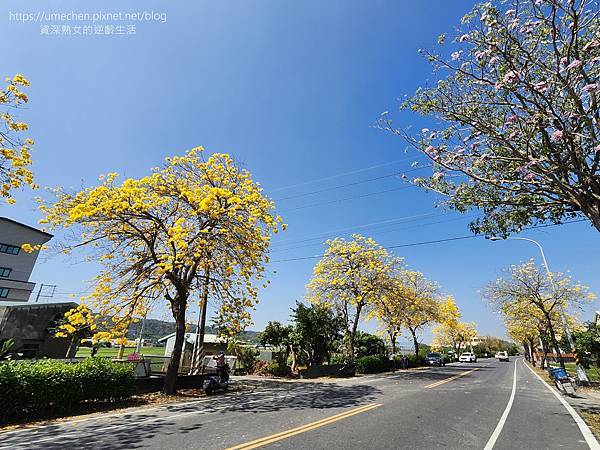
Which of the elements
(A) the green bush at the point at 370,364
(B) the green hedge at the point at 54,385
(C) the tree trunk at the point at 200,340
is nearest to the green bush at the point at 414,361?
(A) the green bush at the point at 370,364

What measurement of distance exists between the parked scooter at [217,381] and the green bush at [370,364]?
15.3 m

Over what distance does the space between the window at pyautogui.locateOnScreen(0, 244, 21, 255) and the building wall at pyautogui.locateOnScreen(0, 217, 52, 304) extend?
0.68ft

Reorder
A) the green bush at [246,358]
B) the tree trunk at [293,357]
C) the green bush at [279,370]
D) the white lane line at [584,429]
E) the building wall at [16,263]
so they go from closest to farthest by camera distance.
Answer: the white lane line at [584,429], the green bush at [279,370], the tree trunk at [293,357], the green bush at [246,358], the building wall at [16,263]

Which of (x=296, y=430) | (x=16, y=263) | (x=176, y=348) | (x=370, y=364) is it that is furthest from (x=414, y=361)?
(x=16, y=263)

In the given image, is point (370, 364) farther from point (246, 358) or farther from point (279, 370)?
point (246, 358)

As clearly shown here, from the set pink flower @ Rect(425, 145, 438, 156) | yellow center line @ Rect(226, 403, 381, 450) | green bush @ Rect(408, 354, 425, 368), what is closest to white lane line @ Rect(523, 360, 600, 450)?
yellow center line @ Rect(226, 403, 381, 450)

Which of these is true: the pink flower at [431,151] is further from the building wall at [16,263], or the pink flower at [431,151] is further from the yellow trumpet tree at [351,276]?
the building wall at [16,263]

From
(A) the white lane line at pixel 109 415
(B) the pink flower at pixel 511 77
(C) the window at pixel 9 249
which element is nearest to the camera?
(B) the pink flower at pixel 511 77

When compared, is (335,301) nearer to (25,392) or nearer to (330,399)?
(330,399)

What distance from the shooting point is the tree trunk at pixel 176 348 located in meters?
13.3

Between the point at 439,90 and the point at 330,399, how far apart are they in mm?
11087

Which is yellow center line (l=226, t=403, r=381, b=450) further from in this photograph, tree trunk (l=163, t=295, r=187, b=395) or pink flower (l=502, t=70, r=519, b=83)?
pink flower (l=502, t=70, r=519, b=83)

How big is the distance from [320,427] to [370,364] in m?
22.3

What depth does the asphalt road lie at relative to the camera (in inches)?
258
